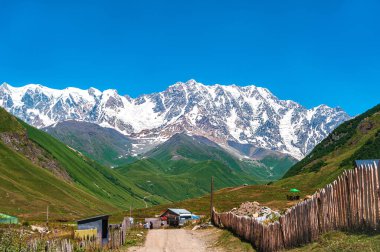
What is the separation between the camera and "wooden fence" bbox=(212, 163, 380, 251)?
63.8 ft

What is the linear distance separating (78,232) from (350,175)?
104 feet

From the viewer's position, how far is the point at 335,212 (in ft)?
73.3

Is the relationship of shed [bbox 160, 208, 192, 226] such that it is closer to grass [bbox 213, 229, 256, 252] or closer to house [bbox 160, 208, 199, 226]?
house [bbox 160, 208, 199, 226]

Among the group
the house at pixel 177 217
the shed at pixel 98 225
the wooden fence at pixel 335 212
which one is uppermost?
the wooden fence at pixel 335 212

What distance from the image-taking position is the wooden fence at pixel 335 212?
1944 cm

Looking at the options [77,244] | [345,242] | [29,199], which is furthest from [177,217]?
[345,242]

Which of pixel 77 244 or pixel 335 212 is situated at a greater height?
pixel 335 212

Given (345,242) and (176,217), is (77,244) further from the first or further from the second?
(176,217)

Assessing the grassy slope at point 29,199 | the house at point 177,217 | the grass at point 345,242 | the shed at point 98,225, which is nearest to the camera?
the grass at point 345,242

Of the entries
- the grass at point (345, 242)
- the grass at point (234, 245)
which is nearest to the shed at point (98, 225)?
the grass at point (234, 245)

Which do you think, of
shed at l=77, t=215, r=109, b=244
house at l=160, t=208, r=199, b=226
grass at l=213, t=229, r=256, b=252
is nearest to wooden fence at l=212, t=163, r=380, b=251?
grass at l=213, t=229, r=256, b=252

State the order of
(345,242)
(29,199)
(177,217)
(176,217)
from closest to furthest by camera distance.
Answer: (345,242)
(177,217)
(176,217)
(29,199)

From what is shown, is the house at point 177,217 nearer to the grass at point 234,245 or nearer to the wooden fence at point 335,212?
the grass at point 234,245

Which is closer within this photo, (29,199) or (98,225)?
(98,225)
